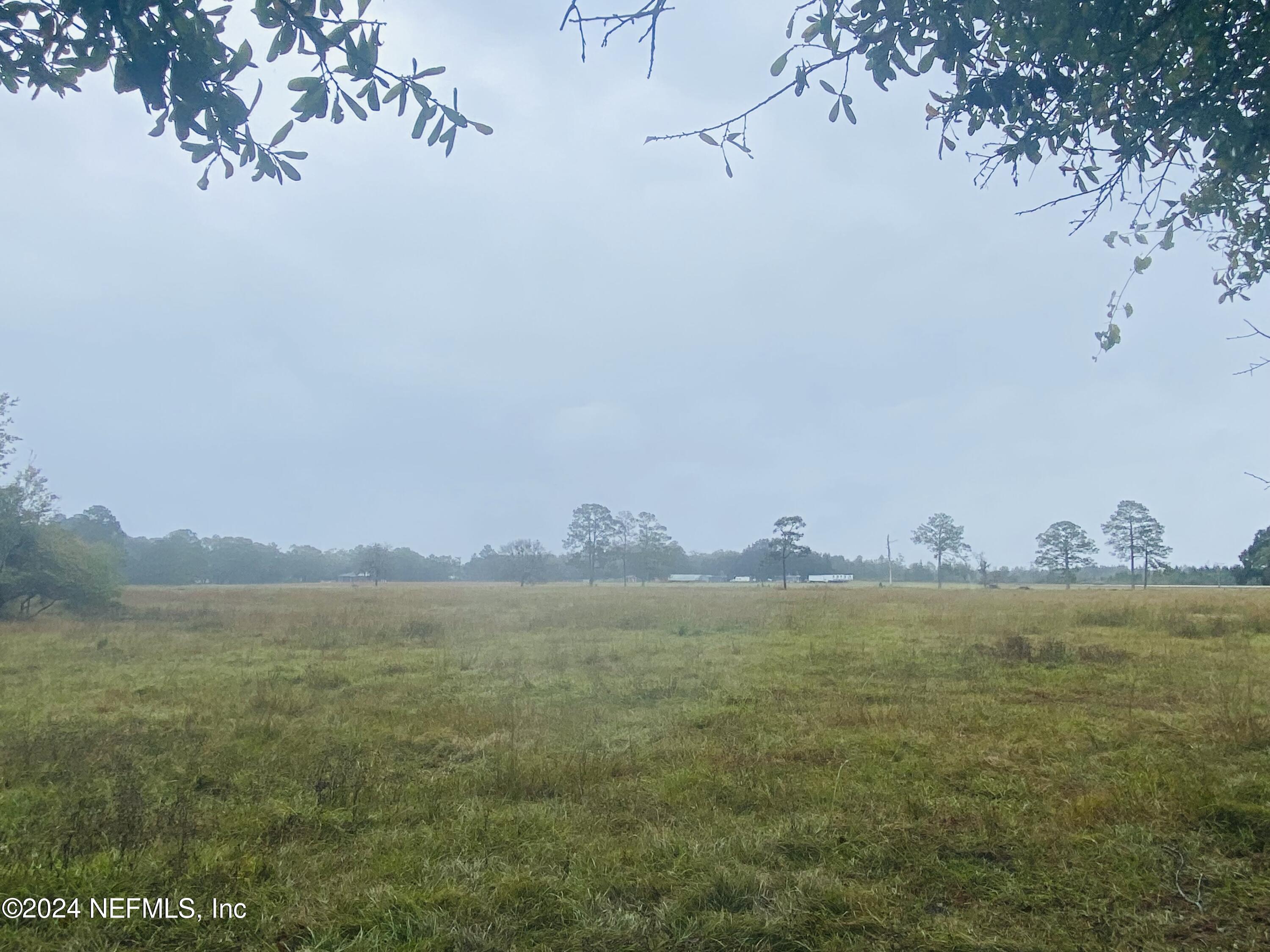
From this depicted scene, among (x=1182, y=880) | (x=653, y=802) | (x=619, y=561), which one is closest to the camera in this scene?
(x=1182, y=880)

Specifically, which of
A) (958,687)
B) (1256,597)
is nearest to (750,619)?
(958,687)

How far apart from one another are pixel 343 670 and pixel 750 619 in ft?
35.4

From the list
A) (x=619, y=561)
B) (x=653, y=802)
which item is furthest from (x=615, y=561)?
(x=653, y=802)

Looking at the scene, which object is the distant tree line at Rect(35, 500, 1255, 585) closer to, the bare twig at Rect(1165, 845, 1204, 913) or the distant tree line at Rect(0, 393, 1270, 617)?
the distant tree line at Rect(0, 393, 1270, 617)

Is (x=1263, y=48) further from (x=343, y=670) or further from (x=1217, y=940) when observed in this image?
(x=343, y=670)

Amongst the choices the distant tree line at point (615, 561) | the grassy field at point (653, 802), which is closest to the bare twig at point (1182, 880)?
the grassy field at point (653, 802)

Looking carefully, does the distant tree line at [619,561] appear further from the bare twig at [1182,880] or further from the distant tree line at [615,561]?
the bare twig at [1182,880]

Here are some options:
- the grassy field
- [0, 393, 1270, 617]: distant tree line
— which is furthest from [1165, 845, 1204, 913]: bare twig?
[0, 393, 1270, 617]: distant tree line

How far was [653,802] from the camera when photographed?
15.8 feet

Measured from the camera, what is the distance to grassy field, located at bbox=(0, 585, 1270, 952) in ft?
10.7

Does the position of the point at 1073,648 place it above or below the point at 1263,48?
below

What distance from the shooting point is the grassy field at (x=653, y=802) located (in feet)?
10.7

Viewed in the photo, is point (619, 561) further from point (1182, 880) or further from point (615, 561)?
point (1182, 880)

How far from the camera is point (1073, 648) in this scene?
477 inches
